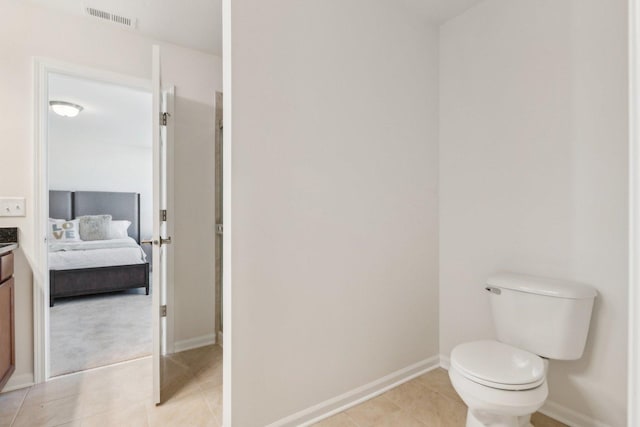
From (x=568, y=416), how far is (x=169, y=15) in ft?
11.0

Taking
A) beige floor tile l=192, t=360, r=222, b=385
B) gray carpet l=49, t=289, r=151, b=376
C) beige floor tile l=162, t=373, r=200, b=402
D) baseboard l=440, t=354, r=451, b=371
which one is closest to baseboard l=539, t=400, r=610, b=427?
baseboard l=440, t=354, r=451, b=371

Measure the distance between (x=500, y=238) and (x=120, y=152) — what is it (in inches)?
260

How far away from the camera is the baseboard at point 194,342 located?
2549mm

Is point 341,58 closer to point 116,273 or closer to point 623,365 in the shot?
point 623,365

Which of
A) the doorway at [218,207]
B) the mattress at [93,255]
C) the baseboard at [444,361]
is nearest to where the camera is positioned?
the baseboard at [444,361]

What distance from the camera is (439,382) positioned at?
6.95ft

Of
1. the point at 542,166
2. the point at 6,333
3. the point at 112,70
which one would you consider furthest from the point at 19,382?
the point at 542,166

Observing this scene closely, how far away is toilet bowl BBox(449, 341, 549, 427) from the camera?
1.30 m

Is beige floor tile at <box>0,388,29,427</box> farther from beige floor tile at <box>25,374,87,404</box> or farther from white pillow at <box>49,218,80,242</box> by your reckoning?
white pillow at <box>49,218,80,242</box>

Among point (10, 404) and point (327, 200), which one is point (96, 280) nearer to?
point (10, 404)

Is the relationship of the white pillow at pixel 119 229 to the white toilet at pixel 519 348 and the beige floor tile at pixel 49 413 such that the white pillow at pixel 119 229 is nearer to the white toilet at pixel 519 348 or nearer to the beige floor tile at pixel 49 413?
the beige floor tile at pixel 49 413

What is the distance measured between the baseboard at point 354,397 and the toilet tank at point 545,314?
0.66 metres

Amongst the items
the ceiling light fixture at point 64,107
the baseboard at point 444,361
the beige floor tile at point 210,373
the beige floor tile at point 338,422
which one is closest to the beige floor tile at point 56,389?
the beige floor tile at point 210,373

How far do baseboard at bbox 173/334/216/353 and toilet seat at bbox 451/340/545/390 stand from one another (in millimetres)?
1967
